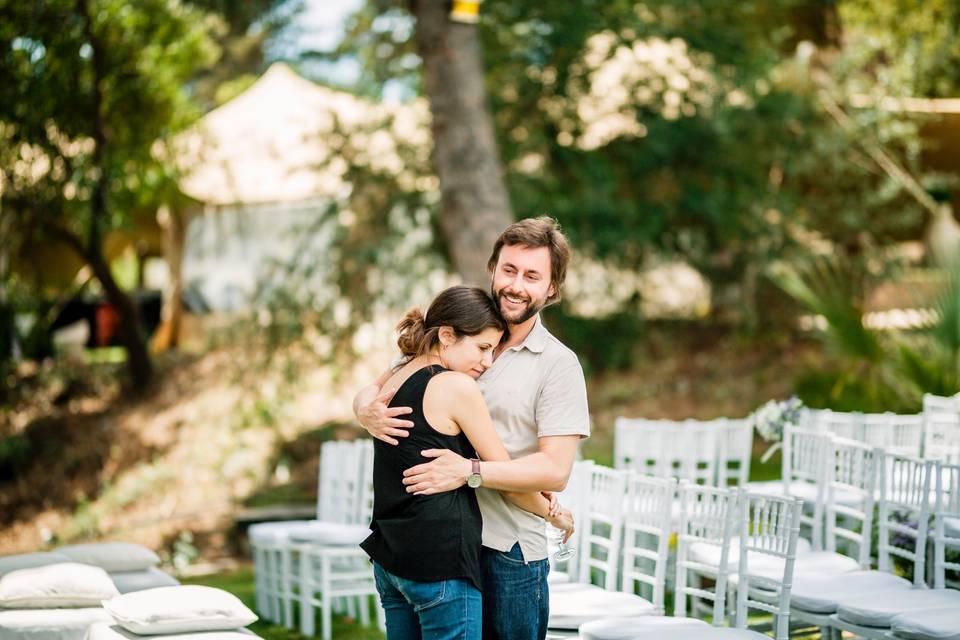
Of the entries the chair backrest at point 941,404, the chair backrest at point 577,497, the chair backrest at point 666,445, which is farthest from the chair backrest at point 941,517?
the chair backrest at point 941,404

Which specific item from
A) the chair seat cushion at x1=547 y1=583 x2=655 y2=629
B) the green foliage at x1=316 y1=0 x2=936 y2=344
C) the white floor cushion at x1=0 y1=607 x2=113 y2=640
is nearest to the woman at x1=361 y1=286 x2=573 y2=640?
the chair seat cushion at x1=547 y1=583 x2=655 y2=629

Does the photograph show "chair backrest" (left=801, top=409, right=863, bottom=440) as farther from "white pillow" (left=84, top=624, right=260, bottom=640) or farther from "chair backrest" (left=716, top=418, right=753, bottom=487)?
"white pillow" (left=84, top=624, right=260, bottom=640)

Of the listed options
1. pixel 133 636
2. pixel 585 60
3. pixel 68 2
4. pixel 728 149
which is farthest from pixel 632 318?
pixel 133 636

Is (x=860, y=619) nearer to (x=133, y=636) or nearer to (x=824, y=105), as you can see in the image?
(x=133, y=636)

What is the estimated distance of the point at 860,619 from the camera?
168 inches

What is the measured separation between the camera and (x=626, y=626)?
4027 mm

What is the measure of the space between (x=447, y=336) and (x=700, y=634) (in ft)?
4.71

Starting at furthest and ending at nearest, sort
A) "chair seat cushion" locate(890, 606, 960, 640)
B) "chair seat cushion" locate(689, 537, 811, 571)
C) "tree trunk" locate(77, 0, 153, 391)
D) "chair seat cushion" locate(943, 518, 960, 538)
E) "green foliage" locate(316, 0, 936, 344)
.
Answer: "tree trunk" locate(77, 0, 153, 391)
"green foliage" locate(316, 0, 936, 344)
"chair seat cushion" locate(943, 518, 960, 538)
"chair seat cushion" locate(689, 537, 811, 571)
"chair seat cushion" locate(890, 606, 960, 640)

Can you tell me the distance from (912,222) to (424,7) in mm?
6558

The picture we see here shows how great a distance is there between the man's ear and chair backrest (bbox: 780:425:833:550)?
2.98 metres

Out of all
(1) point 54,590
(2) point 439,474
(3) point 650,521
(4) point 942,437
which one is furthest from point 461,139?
(2) point 439,474

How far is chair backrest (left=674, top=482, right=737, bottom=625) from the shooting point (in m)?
4.27

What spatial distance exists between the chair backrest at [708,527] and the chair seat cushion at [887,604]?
0.46 m

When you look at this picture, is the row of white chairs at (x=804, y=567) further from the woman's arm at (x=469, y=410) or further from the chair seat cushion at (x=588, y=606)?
the woman's arm at (x=469, y=410)
